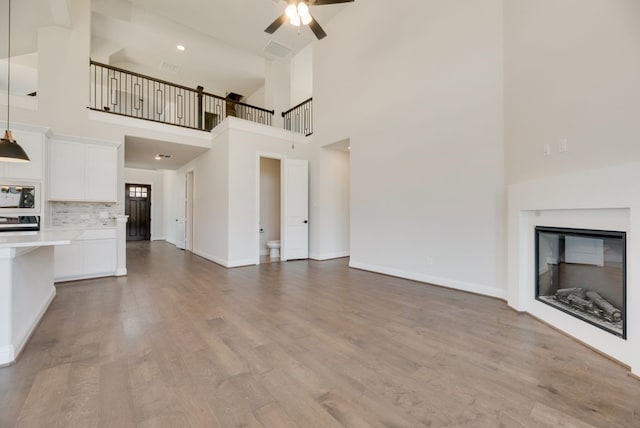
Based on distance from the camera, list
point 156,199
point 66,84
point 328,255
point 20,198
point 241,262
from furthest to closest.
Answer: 1. point 156,199
2. point 328,255
3. point 241,262
4. point 66,84
5. point 20,198

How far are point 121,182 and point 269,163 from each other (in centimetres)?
314

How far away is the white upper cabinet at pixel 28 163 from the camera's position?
367cm

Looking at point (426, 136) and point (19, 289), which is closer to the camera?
point (19, 289)

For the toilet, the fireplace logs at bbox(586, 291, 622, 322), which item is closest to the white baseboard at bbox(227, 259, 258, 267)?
the toilet

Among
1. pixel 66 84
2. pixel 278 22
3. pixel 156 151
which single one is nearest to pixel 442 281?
pixel 278 22

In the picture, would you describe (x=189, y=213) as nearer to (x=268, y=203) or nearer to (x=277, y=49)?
(x=268, y=203)

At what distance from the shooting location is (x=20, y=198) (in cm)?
377

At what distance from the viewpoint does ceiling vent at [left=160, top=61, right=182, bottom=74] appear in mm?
7801

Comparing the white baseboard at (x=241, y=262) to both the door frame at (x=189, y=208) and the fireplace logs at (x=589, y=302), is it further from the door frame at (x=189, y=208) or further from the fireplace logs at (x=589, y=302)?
the fireplace logs at (x=589, y=302)

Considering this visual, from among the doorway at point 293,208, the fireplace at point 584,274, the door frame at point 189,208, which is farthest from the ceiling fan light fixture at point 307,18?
the door frame at point 189,208

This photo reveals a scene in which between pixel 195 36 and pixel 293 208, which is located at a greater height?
pixel 195 36

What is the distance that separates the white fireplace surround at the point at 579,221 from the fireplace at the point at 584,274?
57mm

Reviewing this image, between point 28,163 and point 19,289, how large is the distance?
9.09 ft

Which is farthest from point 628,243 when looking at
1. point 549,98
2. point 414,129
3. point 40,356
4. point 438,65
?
point 40,356
